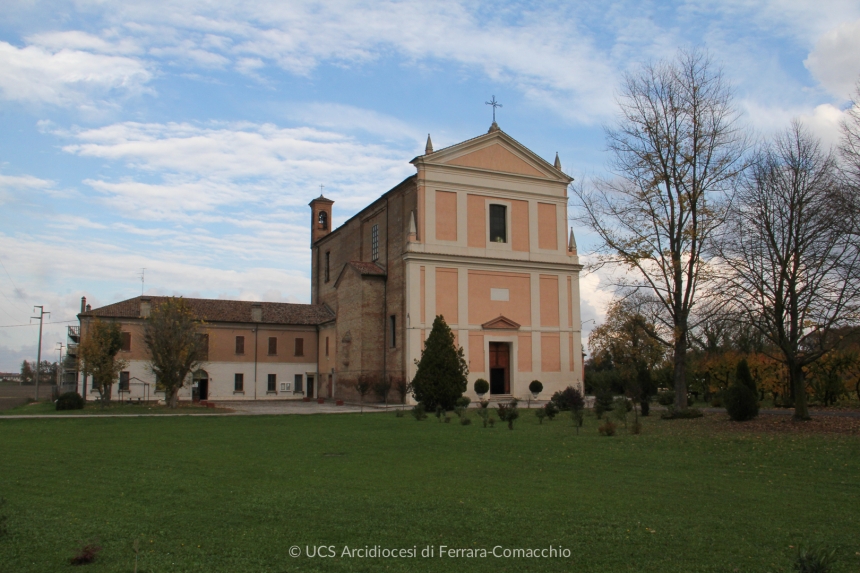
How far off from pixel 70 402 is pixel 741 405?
29177mm

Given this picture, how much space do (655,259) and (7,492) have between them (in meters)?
19.6

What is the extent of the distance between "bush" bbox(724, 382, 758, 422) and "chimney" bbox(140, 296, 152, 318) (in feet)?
119

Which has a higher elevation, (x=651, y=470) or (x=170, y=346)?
(x=170, y=346)

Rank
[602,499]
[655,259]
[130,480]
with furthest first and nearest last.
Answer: [655,259], [130,480], [602,499]

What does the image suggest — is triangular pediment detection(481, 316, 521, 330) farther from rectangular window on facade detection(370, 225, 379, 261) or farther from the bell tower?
the bell tower

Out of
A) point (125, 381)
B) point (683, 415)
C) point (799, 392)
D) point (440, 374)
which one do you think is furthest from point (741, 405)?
point (125, 381)

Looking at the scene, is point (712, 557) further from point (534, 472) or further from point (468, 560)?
point (534, 472)

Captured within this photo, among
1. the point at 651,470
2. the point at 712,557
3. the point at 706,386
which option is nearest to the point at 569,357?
the point at 706,386

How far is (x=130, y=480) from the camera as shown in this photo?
11.1m

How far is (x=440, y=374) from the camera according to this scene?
32.4m

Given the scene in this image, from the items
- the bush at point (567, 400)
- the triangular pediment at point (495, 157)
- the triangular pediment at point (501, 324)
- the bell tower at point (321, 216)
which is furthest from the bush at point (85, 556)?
the bell tower at point (321, 216)

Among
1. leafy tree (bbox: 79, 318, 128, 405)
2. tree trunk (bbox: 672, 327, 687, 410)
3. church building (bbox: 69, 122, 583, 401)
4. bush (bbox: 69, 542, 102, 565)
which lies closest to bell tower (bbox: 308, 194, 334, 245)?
church building (bbox: 69, 122, 583, 401)

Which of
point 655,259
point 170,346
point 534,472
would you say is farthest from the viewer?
point 170,346

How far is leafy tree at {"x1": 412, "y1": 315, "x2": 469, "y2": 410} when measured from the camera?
32.0 metres
